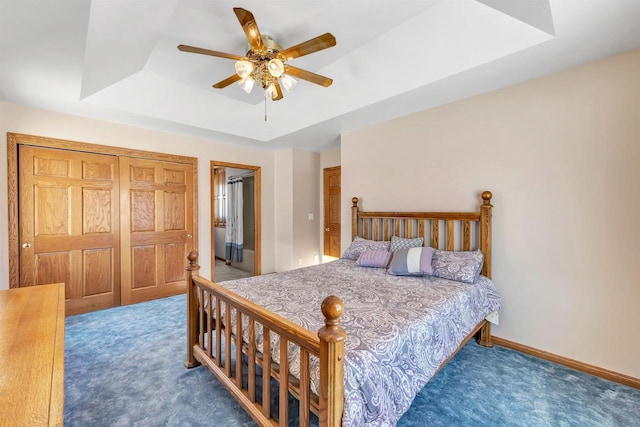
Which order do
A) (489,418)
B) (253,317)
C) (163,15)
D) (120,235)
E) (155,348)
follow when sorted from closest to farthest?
(253,317) < (489,418) < (163,15) < (155,348) < (120,235)

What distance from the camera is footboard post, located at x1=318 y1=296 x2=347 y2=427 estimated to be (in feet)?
3.37

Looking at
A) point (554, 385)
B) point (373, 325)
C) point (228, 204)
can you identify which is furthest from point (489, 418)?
point (228, 204)

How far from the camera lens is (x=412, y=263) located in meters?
2.59

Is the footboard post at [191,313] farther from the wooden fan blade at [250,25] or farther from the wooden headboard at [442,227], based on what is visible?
the wooden headboard at [442,227]

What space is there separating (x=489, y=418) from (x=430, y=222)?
70.4 inches

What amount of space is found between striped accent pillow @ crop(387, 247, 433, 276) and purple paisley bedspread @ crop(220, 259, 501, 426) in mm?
67

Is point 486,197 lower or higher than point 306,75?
lower

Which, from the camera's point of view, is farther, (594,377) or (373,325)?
(594,377)

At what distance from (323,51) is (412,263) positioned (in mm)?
2111

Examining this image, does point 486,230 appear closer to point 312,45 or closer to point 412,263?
point 412,263

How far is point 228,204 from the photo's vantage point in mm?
6418

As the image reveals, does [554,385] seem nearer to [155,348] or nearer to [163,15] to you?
[155,348]

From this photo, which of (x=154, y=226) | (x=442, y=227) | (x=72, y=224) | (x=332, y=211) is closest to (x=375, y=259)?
(x=442, y=227)

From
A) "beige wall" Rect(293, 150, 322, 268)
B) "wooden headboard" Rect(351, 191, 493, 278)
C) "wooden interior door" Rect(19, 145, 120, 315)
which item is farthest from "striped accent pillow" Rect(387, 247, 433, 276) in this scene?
"wooden interior door" Rect(19, 145, 120, 315)
